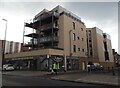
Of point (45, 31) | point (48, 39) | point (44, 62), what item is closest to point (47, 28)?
point (45, 31)

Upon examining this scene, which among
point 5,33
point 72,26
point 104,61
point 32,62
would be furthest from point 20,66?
point 104,61

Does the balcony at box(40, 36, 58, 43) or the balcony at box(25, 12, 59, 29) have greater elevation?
the balcony at box(25, 12, 59, 29)

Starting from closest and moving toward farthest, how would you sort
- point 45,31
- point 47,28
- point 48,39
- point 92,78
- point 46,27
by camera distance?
point 92,78, point 48,39, point 47,28, point 45,31, point 46,27

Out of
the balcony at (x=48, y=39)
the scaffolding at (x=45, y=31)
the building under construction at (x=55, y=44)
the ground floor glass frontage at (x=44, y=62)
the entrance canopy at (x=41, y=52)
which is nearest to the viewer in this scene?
the entrance canopy at (x=41, y=52)

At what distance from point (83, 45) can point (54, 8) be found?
42.5 feet

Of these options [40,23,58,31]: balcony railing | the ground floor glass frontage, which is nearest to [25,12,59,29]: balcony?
[40,23,58,31]: balcony railing

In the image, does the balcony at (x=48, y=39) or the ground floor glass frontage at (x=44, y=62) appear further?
the balcony at (x=48, y=39)

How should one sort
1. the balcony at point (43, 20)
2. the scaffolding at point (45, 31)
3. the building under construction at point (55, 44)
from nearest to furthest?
Answer: the building under construction at point (55, 44)
the scaffolding at point (45, 31)
the balcony at point (43, 20)

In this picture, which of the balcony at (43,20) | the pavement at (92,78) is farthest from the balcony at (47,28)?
the pavement at (92,78)

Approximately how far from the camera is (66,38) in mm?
41062

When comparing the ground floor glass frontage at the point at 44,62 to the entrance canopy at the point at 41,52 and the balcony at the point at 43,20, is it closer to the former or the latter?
the entrance canopy at the point at 41,52

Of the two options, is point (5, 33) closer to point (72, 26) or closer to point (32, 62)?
point (32, 62)

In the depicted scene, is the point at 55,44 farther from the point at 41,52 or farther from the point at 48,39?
the point at 41,52

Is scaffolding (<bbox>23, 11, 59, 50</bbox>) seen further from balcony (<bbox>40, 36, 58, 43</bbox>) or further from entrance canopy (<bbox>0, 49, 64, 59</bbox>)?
entrance canopy (<bbox>0, 49, 64, 59</bbox>)
